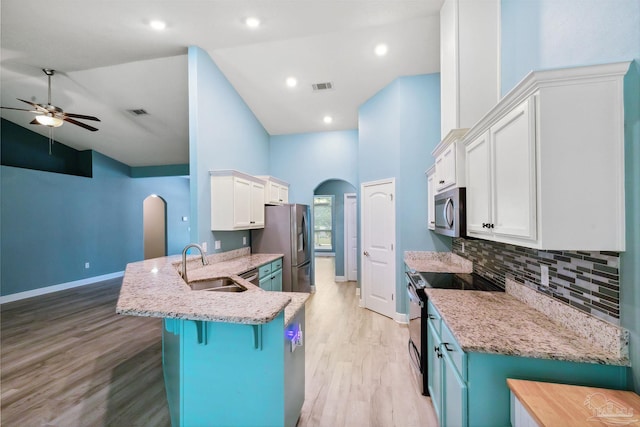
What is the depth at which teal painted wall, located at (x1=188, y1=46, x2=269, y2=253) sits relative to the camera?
10.7 feet

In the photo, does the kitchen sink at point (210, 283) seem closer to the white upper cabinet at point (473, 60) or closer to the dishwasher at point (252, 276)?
the dishwasher at point (252, 276)

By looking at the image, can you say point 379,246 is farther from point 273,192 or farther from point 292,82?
point 292,82

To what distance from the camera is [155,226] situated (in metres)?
8.84

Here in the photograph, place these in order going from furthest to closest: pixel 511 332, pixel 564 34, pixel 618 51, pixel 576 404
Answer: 1. pixel 564 34
2. pixel 511 332
3. pixel 618 51
4. pixel 576 404

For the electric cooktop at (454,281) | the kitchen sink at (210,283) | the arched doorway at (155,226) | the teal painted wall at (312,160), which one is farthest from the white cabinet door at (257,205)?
the arched doorway at (155,226)

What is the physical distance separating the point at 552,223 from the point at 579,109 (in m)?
0.50

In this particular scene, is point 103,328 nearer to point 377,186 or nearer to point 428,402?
point 428,402

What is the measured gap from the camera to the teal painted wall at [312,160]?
17.7 ft

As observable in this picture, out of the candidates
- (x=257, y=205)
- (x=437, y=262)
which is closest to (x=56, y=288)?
(x=257, y=205)

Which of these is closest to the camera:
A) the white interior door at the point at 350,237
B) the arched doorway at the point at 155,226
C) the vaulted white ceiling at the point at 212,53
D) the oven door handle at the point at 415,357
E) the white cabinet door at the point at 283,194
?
the oven door handle at the point at 415,357

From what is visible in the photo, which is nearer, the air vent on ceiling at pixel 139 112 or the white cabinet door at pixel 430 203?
the white cabinet door at pixel 430 203

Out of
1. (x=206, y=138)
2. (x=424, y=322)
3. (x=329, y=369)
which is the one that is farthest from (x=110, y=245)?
(x=424, y=322)

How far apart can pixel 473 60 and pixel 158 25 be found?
10.8 feet

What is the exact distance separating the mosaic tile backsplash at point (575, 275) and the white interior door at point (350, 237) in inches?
170
